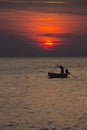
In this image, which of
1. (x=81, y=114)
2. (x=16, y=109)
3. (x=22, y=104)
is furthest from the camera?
(x=22, y=104)

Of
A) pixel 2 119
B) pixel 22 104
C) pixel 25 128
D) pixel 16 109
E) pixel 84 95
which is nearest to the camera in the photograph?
pixel 25 128

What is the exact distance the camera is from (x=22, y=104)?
1336 inches

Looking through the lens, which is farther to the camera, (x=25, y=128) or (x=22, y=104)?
(x=22, y=104)

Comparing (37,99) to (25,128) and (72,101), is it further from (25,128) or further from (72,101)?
(25,128)

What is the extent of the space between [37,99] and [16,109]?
6822 mm

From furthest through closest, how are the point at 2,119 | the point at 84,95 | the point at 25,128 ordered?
1. the point at 84,95
2. the point at 2,119
3. the point at 25,128

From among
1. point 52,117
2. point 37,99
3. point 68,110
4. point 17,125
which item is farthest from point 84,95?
point 17,125

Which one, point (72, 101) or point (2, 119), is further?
point (72, 101)

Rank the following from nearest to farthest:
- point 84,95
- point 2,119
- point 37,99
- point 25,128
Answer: point 25,128 → point 2,119 → point 37,99 → point 84,95

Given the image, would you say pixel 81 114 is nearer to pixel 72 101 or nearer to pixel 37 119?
pixel 37 119

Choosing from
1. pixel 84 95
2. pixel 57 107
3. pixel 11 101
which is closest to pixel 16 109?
pixel 57 107

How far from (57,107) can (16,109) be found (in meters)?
2.41

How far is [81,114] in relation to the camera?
28.4 metres

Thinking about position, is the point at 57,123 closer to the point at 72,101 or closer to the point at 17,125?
the point at 17,125
